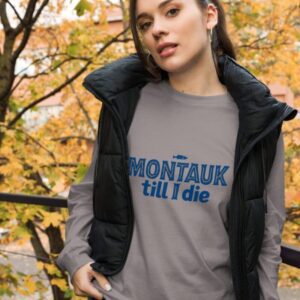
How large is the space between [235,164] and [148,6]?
574 mm

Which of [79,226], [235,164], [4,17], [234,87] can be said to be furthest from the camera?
[4,17]

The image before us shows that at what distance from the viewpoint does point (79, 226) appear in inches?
65.7

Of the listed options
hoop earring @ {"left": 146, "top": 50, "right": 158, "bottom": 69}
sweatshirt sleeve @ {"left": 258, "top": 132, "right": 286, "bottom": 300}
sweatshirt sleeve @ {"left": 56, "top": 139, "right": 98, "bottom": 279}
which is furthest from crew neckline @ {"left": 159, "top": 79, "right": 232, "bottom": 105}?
sweatshirt sleeve @ {"left": 56, "top": 139, "right": 98, "bottom": 279}

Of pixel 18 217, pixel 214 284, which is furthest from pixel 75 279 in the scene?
pixel 18 217

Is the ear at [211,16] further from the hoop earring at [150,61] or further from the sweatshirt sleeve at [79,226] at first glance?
the sweatshirt sleeve at [79,226]

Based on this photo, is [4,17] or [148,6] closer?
[148,6]

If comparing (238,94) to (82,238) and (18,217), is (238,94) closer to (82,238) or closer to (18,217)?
(82,238)

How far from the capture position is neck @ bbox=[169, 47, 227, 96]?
158 cm

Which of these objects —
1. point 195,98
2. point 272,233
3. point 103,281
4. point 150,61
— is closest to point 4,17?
point 150,61

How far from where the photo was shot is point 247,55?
675 centimetres

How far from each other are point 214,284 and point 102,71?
803 millimetres

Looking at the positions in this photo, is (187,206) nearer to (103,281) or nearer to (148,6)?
(103,281)

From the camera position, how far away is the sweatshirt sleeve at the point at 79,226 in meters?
1.63

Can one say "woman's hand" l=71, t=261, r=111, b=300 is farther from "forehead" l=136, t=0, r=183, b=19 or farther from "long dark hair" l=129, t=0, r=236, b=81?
"forehead" l=136, t=0, r=183, b=19
